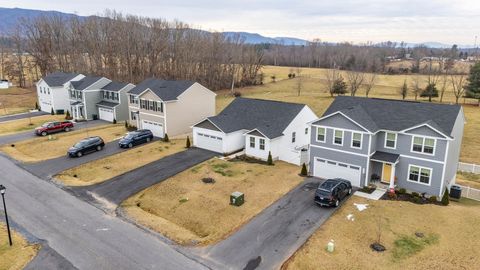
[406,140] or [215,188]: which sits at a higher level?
[406,140]

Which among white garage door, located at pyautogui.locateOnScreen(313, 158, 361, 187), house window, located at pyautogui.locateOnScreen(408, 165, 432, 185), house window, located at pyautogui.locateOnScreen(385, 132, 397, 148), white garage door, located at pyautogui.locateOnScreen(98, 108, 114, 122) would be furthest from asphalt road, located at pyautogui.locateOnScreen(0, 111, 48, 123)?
house window, located at pyautogui.locateOnScreen(408, 165, 432, 185)

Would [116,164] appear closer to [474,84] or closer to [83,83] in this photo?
[83,83]

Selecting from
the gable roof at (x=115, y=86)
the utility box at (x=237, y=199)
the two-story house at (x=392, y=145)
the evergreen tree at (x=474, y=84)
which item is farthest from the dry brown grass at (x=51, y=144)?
the evergreen tree at (x=474, y=84)

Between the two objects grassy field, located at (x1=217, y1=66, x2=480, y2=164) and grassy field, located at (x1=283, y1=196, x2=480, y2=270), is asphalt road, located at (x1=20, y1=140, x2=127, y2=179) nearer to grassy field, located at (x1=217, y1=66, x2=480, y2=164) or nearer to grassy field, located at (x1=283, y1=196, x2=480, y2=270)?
grassy field, located at (x1=283, y1=196, x2=480, y2=270)

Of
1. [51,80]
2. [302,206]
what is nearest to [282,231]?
[302,206]

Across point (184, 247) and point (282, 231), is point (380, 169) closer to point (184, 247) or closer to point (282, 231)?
point (282, 231)

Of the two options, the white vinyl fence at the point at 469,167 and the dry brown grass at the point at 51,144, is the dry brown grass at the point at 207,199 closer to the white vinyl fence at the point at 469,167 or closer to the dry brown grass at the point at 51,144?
the dry brown grass at the point at 51,144
